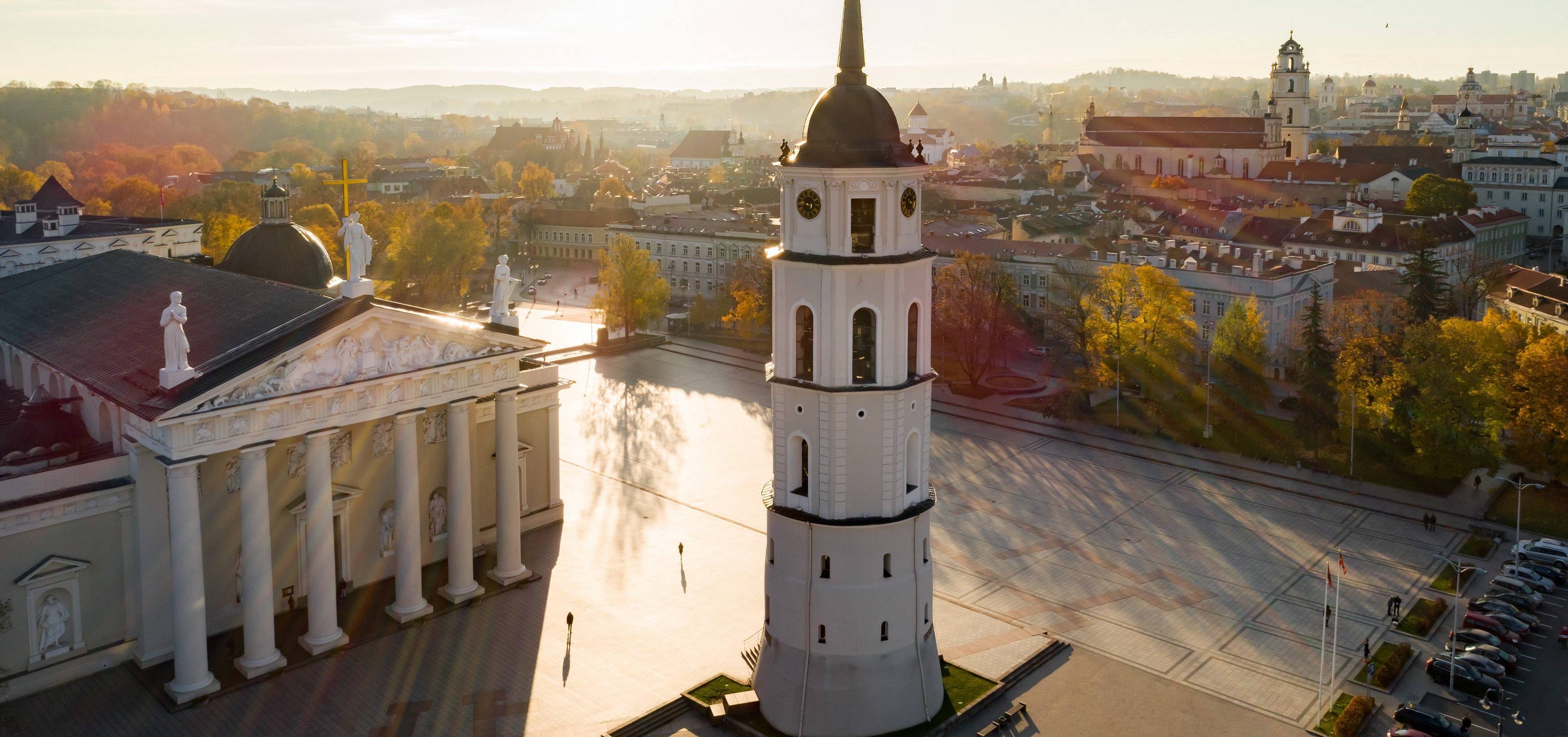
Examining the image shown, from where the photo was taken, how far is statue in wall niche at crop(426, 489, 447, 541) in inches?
1617

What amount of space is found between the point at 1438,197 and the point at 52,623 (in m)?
120

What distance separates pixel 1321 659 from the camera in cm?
3484

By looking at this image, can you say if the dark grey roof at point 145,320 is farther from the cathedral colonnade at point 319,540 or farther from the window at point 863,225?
the window at point 863,225

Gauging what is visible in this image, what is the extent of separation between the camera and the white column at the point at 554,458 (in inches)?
1796

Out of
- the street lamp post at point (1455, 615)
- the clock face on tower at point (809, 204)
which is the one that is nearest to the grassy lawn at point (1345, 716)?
the street lamp post at point (1455, 615)

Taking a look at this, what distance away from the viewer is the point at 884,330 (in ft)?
92.8

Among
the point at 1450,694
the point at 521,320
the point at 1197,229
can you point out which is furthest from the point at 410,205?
the point at 1450,694

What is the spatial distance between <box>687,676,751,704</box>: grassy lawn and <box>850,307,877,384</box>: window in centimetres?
945

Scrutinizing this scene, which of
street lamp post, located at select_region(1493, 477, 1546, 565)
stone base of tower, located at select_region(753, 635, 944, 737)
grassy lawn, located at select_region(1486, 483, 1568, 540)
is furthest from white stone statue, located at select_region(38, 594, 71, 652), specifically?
grassy lawn, located at select_region(1486, 483, 1568, 540)

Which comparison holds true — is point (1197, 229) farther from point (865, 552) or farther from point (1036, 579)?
point (865, 552)

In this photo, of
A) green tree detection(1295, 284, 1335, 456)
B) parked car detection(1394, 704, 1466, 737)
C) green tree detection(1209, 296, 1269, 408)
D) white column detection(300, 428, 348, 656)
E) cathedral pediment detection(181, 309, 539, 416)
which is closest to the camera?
parked car detection(1394, 704, 1466, 737)

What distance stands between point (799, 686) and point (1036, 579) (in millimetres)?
14581

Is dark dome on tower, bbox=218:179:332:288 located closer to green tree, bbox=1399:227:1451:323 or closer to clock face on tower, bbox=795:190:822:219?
clock face on tower, bbox=795:190:822:219

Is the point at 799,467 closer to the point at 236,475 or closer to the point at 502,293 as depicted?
the point at 502,293
